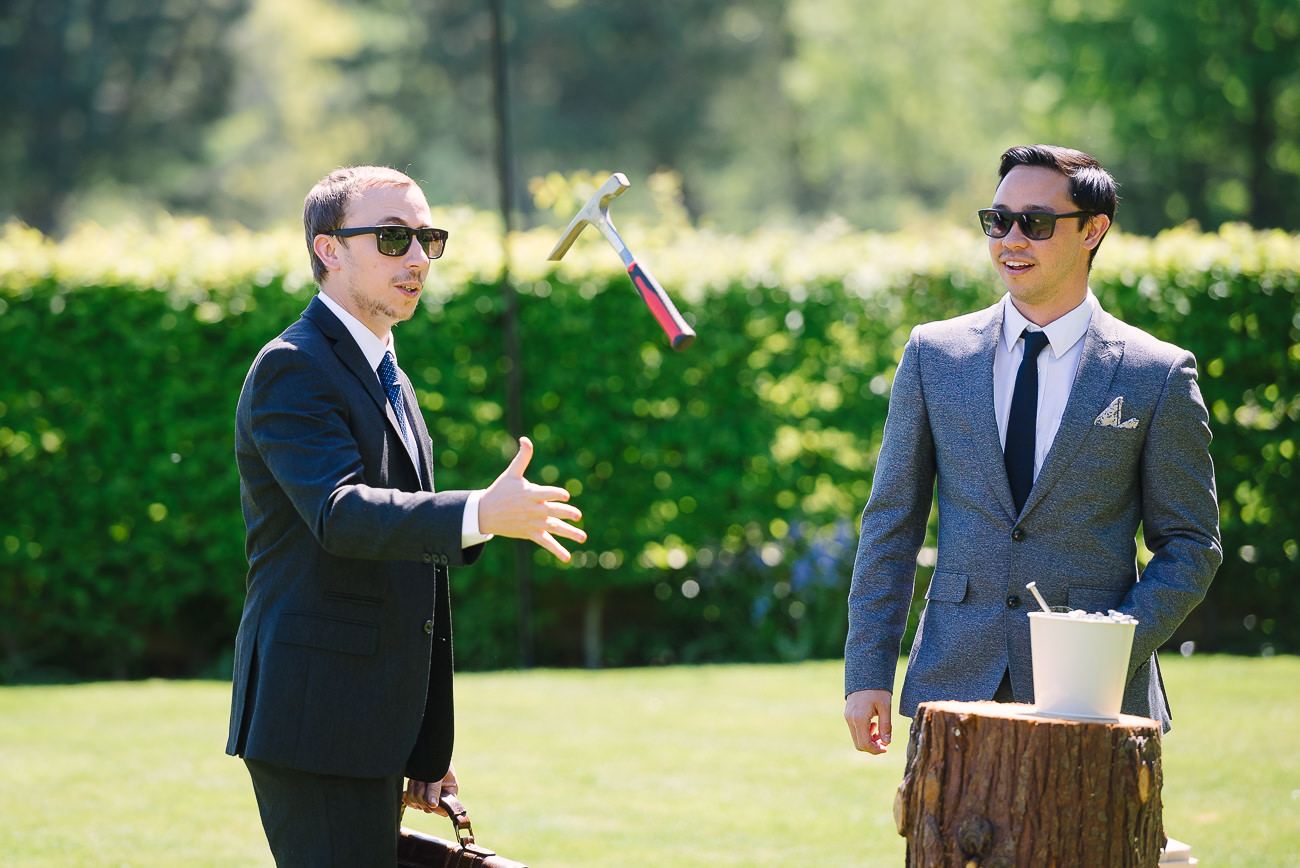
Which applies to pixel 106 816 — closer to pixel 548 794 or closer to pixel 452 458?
pixel 548 794

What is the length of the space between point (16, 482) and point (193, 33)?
25.7 m

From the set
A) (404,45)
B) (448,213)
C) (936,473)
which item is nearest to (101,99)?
(404,45)

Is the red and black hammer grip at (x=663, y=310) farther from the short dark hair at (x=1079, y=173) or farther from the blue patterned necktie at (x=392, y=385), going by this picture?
the short dark hair at (x=1079, y=173)

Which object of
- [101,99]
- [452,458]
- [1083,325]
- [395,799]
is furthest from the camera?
[101,99]

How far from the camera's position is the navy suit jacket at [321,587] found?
9.55 feet

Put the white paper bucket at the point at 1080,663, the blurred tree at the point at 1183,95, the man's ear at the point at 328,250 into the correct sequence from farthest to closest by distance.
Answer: the blurred tree at the point at 1183,95
the man's ear at the point at 328,250
the white paper bucket at the point at 1080,663

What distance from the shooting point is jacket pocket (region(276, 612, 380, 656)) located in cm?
296

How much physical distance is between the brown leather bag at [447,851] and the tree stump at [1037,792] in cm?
108

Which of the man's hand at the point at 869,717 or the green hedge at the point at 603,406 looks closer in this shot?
the man's hand at the point at 869,717

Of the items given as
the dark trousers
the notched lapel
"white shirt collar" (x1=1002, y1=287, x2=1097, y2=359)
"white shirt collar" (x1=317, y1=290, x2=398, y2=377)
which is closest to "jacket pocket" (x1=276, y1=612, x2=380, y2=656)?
the dark trousers

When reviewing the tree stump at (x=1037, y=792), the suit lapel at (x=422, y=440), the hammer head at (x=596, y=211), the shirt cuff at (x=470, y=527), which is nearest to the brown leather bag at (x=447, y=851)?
the suit lapel at (x=422, y=440)

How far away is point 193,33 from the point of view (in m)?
32.3

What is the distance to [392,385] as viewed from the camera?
3270mm

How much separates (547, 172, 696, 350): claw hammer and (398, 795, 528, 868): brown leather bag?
4.24ft
